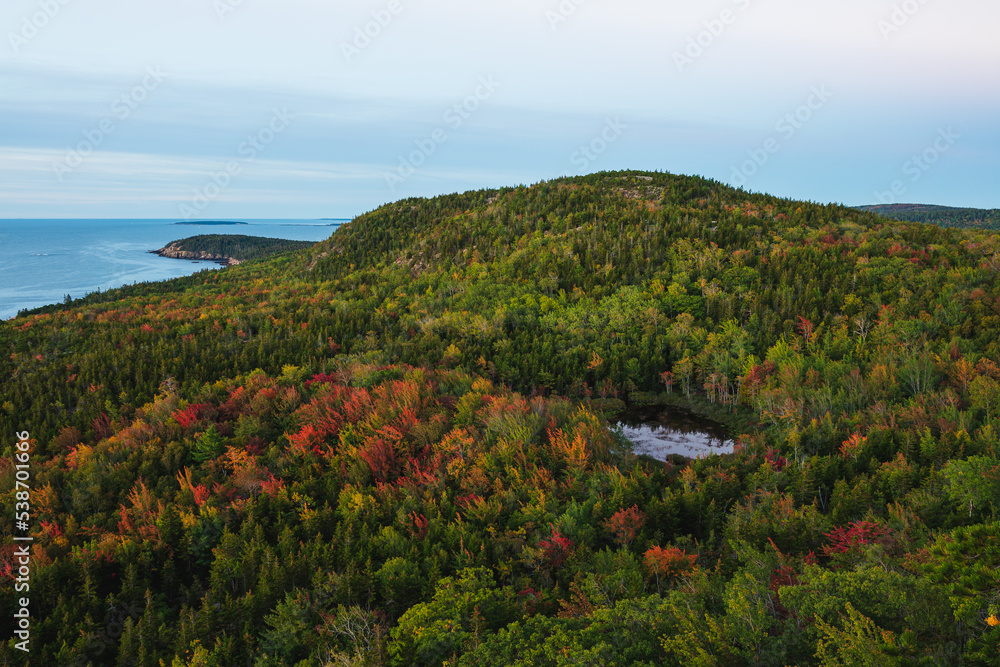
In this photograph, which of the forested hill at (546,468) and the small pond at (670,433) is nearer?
the forested hill at (546,468)

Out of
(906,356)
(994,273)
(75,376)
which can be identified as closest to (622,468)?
(906,356)

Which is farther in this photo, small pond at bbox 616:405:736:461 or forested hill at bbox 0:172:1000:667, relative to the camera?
small pond at bbox 616:405:736:461

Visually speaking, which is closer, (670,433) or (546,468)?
(546,468)

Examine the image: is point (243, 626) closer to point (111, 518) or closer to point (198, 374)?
point (111, 518)

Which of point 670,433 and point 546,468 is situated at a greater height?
point 546,468
